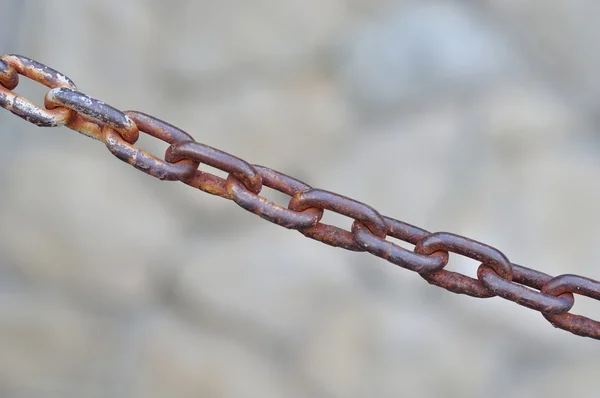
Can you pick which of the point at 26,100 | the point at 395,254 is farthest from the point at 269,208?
the point at 26,100

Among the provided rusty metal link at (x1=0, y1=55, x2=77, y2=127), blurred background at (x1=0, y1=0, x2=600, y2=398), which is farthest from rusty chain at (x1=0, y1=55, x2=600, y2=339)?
blurred background at (x1=0, y1=0, x2=600, y2=398)

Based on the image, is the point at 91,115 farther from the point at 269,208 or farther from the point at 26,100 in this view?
the point at 269,208

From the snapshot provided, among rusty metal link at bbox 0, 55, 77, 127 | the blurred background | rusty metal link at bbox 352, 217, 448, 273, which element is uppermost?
the blurred background

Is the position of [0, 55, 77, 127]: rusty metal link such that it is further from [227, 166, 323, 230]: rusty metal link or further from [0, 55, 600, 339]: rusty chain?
[227, 166, 323, 230]: rusty metal link

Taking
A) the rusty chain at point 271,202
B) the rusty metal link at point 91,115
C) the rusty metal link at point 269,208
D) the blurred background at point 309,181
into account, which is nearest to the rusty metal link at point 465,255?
the rusty chain at point 271,202

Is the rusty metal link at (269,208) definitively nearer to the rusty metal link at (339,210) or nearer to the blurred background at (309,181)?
the rusty metal link at (339,210)

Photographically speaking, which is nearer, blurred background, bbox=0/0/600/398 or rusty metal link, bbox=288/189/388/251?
rusty metal link, bbox=288/189/388/251

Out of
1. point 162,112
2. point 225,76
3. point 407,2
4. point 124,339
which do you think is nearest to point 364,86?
point 407,2
